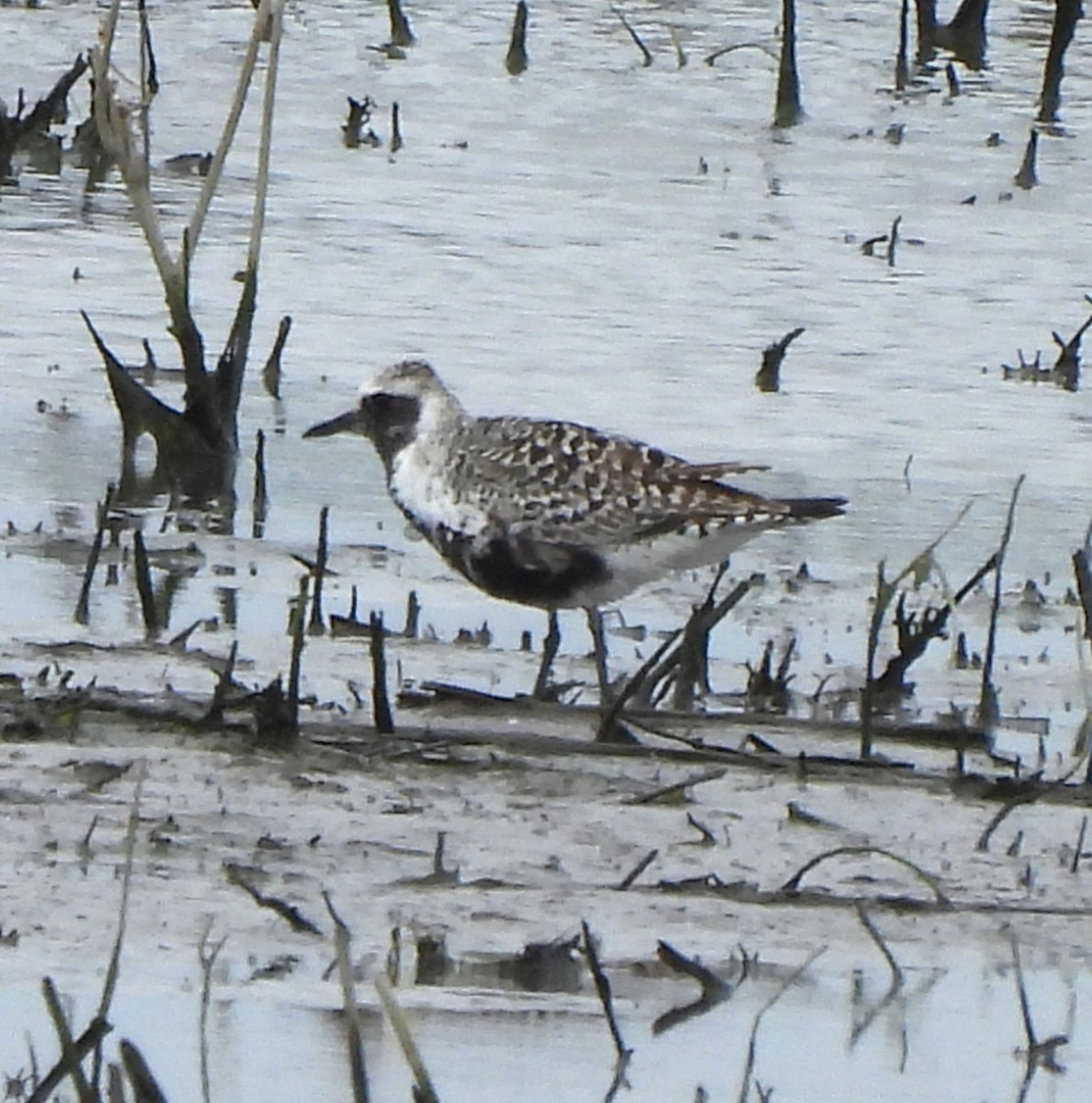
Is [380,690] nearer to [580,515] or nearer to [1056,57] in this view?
[580,515]

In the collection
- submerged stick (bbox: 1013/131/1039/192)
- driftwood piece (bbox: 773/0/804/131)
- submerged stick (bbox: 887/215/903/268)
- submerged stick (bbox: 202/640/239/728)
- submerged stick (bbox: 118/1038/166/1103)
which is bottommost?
submerged stick (bbox: 118/1038/166/1103)

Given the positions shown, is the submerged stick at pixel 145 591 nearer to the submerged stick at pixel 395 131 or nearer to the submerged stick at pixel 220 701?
the submerged stick at pixel 220 701

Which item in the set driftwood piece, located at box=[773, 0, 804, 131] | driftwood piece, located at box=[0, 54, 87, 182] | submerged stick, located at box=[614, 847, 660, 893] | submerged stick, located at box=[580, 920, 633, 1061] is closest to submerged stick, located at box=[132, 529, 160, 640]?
submerged stick, located at box=[614, 847, 660, 893]

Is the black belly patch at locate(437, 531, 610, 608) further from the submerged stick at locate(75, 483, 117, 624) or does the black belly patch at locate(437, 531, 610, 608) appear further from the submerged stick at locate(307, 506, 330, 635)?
the submerged stick at locate(75, 483, 117, 624)

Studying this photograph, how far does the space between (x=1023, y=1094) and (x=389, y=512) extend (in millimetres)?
4127

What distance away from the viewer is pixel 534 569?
6.78m

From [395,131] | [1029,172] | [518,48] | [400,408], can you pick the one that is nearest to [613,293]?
[395,131]

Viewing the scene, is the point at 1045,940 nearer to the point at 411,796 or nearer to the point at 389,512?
the point at 411,796

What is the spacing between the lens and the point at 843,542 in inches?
328

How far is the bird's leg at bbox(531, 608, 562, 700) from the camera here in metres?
6.51

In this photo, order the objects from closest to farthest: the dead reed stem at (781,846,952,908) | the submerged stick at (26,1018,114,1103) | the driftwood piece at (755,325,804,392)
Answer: the submerged stick at (26,1018,114,1103)
the dead reed stem at (781,846,952,908)
the driftwood piece at (755,325,804,392)

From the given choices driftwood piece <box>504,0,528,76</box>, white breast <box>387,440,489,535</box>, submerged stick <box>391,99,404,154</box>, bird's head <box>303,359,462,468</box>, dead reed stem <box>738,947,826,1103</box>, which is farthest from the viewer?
driftwood piece <box>504,0,528,76</box>

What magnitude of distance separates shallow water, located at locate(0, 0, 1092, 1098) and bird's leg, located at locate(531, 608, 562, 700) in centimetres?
10

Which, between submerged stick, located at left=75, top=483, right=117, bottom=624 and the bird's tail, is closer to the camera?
the bird's tail
